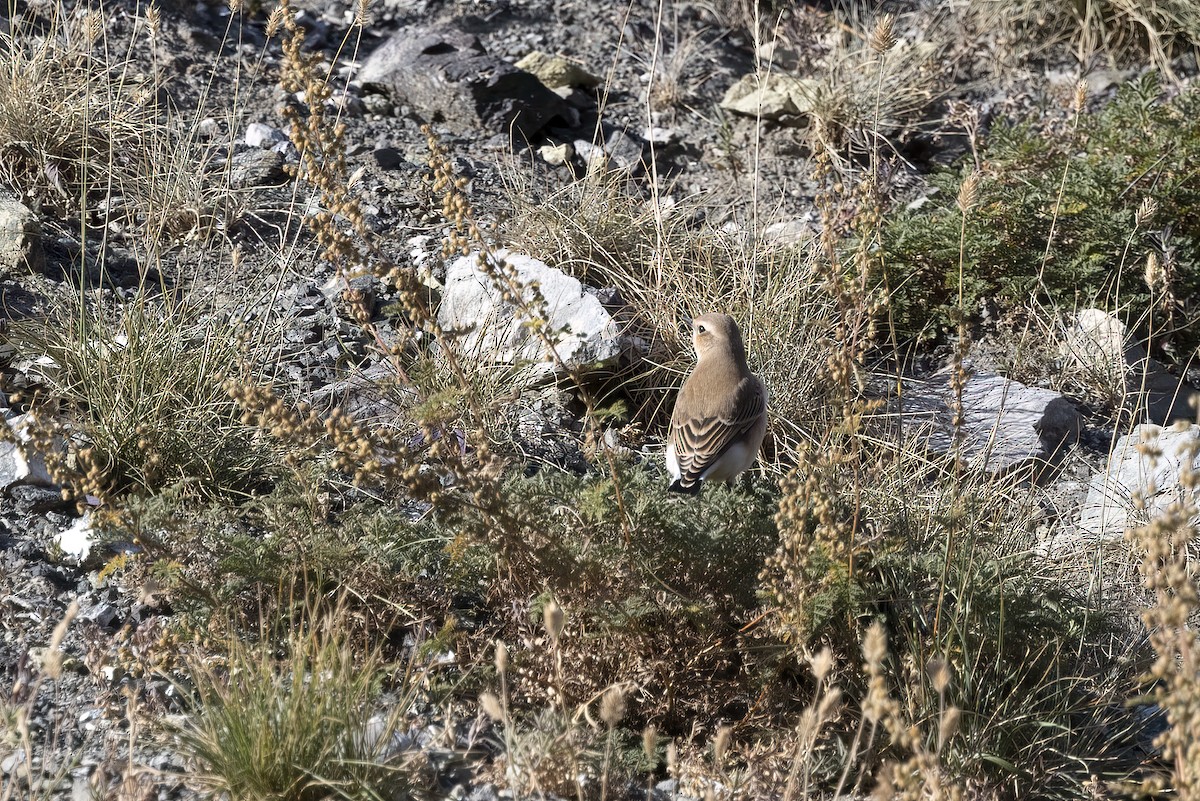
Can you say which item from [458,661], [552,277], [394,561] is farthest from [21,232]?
[458,661]

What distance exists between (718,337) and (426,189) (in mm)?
2134

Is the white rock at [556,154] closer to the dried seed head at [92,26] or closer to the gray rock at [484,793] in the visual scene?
the dried seed head at [92,26]

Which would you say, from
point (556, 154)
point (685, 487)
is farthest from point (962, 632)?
point (556, 154)

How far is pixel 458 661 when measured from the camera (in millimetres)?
3562

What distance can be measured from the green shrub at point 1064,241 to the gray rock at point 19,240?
159 inches

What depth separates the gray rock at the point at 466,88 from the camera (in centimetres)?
690

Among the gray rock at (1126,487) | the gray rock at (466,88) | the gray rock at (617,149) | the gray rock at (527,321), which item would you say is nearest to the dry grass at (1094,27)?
the gray rock at (617,149)

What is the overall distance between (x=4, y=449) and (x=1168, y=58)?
7.55 metres

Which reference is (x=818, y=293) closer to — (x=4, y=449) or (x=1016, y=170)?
(x=1016, y=170)

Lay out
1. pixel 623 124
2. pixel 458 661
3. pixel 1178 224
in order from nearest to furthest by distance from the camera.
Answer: pixel 458 661 < pixel 1178 224 < pixel 623 124

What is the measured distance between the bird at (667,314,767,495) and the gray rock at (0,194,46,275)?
2.99 m

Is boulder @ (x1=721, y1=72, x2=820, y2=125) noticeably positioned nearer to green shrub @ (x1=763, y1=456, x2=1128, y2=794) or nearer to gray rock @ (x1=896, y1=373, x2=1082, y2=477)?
gray rock @ (x1=896, y1=373, x2=1082, y2=477)

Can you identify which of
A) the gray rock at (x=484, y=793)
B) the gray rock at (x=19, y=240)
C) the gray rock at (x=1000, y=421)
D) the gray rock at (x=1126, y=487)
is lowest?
the gray rock at (x=1000, y=421)

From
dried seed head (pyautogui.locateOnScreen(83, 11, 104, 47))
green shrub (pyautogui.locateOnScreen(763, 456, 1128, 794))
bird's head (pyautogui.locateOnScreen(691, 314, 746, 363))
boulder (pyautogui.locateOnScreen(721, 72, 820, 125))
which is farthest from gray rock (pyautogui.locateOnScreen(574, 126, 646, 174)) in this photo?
green shrub (pyautogui.locateOnScreen(763, 456, 1128, 794))
